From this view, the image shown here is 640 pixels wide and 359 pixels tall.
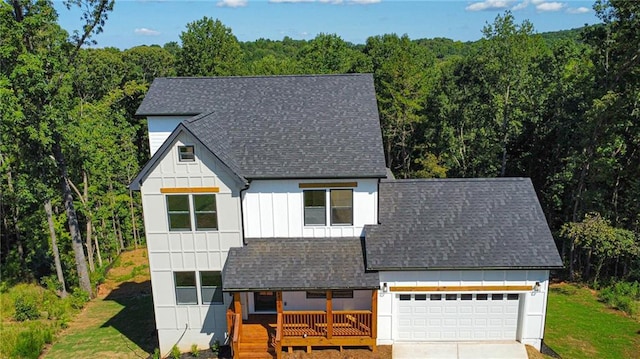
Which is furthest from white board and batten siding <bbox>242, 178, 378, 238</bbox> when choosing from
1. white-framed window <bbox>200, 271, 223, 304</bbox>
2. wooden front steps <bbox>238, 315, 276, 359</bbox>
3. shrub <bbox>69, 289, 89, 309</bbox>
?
shrub <bbox>69, 289, 89, 309</bbox>

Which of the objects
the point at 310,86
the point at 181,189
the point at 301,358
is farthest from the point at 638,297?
the point at 181,189

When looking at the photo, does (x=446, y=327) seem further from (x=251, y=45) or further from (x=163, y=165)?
(x=251, y=45)

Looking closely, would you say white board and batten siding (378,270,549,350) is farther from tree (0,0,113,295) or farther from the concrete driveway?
tree (0,0,113,295)

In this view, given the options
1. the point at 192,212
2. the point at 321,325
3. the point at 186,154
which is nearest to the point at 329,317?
the point at 321,325

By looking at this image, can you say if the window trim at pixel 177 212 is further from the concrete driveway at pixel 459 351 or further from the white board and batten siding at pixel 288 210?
the concrete driveway at pixel 459 351

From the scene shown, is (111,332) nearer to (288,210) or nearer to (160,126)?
(160,126)

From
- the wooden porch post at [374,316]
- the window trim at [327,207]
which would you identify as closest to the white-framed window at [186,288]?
the window trim at [327,207]
